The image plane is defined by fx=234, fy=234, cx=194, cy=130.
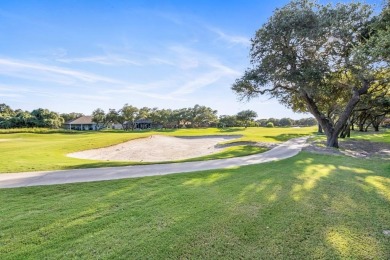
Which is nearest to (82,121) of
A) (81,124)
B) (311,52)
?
(81,124)

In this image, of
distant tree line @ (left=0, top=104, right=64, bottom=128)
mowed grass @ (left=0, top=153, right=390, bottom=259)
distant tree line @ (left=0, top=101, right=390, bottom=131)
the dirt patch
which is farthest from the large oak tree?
distant tree line @ (left=0, top=104, right=64, bottom=128)

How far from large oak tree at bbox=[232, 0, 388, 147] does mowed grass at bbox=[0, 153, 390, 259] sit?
1028 centimetres

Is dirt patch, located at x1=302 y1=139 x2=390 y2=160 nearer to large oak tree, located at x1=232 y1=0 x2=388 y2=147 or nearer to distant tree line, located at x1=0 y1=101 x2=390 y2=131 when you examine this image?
large oak tree, located at x1=232 y1=0 x2=388 y2=147

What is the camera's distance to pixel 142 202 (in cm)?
538

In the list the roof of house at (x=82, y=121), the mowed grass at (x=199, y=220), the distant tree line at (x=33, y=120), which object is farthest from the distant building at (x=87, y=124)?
the mowed grass at (x=199, y=220)

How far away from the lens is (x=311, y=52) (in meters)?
16.5

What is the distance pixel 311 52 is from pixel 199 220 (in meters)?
16.3

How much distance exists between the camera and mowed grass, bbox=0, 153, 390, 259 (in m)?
3.46

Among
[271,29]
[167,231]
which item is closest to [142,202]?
[167,231]

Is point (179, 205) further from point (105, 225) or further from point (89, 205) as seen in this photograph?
point (89, 205)

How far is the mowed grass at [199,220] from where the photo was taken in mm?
3461

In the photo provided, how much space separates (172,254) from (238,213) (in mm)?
1854

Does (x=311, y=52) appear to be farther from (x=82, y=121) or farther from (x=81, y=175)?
(x=82, y=121)

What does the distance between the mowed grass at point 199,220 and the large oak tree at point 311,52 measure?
405 inches
